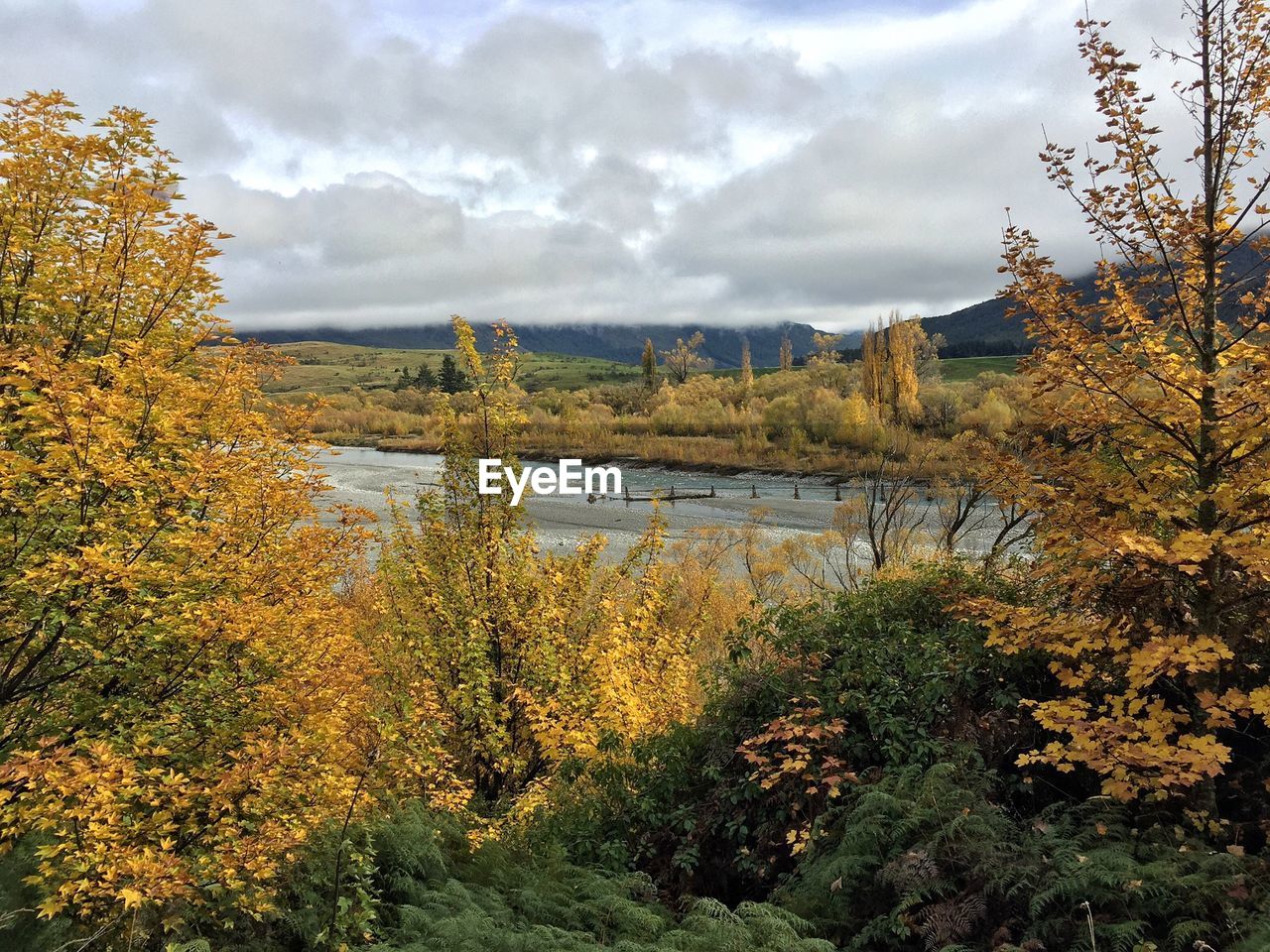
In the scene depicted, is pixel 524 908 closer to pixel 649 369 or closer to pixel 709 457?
pixel 709 457

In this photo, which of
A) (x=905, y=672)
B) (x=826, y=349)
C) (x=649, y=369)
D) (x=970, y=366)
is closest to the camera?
(x=905, y=672)

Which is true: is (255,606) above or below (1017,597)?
above

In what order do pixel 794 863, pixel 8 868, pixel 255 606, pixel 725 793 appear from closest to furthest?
pixel 8 868 → pixel 255 606 → pixel 794 863 → pixel 725 793

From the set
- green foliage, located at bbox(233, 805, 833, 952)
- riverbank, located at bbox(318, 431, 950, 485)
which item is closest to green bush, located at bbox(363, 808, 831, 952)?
green foliage, located at bbox(233, 805, 833, 952)

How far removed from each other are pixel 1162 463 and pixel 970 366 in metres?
134

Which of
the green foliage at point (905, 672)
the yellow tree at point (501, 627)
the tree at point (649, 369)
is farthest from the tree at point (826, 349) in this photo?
the green foliage at point (905, 672)

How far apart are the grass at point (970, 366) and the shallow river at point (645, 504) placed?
63888 mm

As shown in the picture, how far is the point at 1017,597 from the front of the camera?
8000 mm

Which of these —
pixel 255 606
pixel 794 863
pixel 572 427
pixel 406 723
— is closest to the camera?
pixel 255 606

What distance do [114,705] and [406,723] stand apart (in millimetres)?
3283

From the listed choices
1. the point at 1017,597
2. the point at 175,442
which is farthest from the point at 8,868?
the point at 1017,597

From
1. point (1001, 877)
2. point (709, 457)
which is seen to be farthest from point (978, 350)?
point (1001, 877)

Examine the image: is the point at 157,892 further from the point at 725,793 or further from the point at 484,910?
the point at 725,793

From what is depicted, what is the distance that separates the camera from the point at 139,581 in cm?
547
